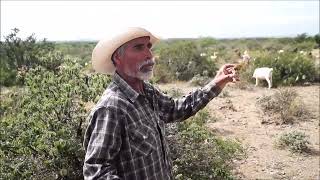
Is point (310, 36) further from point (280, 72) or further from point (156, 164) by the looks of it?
point (156, 164)

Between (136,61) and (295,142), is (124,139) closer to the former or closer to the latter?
(136,61)

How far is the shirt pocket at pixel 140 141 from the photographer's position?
2518mm

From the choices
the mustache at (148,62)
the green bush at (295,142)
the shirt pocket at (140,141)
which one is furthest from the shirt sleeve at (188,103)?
the green bush at (295,142)

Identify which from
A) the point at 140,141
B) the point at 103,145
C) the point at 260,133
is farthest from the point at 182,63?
the point at 103,145

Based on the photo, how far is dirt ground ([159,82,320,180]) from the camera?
654 centimetres

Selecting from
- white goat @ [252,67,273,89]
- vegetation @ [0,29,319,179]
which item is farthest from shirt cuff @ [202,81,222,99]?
white goat @ [252,67,273,89]

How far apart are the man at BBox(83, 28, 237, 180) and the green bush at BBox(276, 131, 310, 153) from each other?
16.0ft

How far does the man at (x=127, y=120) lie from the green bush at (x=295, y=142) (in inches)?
192

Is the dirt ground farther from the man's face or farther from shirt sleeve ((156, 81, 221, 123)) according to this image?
the man's face

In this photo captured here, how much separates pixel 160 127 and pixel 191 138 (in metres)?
2.71

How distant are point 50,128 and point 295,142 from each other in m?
4.06

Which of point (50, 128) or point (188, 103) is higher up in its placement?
point (188, 103)

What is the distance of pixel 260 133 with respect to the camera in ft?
27.5

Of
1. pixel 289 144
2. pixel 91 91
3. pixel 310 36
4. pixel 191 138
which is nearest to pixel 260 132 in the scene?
pixel 289 144
